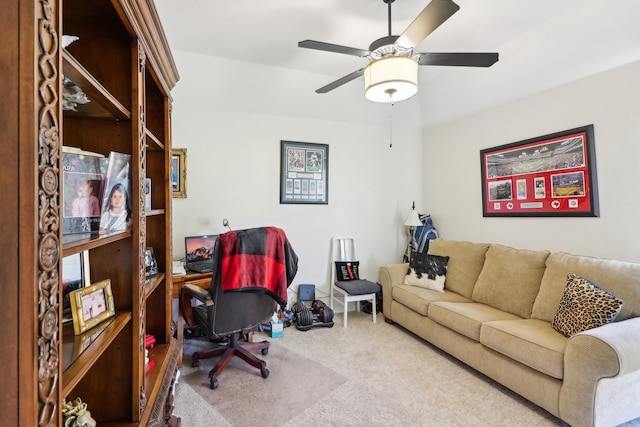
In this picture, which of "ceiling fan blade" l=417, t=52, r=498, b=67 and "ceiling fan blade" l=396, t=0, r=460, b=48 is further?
"ceiling fan blade" l=417, t=52, r=498, b=67

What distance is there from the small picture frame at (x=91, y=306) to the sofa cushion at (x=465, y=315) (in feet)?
7.79

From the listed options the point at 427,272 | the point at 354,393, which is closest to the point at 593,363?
the point at 354,393

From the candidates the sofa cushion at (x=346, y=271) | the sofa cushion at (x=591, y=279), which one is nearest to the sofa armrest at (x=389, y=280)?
the sofa cushion at (x=346, y=271)

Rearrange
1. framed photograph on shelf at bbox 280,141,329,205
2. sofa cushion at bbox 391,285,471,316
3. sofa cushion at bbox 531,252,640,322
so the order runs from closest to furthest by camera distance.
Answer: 1. sofa cushion at bbox 531,252,640,322
2. sofa cushion at bbox 391,285,471,316
3. framed photograph on shelf at bbox 280,141,329,205

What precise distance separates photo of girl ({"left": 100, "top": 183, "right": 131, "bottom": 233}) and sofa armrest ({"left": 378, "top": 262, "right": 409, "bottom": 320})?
2829 mm

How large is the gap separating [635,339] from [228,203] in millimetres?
3368

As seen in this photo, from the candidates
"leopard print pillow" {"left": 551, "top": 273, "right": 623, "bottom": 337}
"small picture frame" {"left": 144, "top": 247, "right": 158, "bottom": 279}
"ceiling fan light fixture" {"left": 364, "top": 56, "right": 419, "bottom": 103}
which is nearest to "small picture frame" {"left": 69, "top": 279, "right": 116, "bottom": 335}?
"small picture frame" {"left": 144, "top": 247, "right": 158, "bottom": 279}

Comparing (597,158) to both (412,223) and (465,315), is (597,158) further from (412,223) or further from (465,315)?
(412,223)

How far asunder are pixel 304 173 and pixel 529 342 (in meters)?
2.71

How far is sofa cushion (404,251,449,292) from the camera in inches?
126

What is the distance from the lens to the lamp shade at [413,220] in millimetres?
3910

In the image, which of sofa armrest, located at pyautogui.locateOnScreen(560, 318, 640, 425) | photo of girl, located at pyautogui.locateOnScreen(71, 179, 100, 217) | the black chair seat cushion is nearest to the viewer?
photo of girl, located at pyautogui.locateOnScreen(71, 179, 100, 217)

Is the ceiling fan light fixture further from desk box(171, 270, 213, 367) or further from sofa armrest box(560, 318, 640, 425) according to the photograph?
desk box(171, 270, 213, 367)

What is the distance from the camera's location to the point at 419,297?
9.78ft
